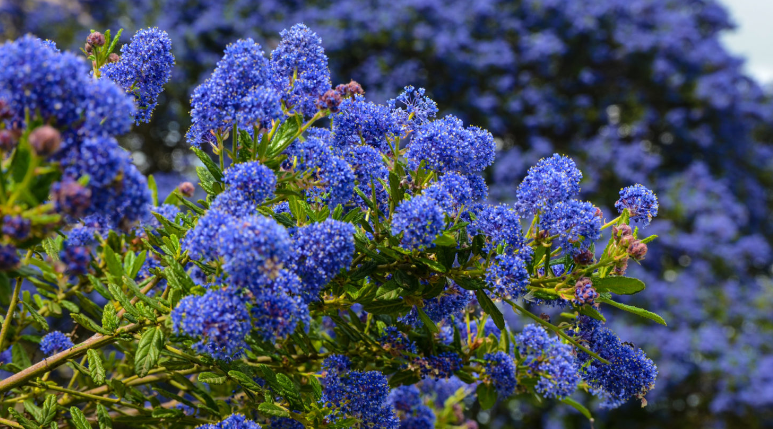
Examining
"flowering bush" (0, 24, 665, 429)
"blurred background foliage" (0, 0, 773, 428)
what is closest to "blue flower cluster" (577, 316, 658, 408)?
"flowering bush" (0, 24, 665, 429)

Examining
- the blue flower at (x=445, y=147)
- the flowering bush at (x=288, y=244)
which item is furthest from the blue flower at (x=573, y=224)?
the blue flower at (x=445, y=147)

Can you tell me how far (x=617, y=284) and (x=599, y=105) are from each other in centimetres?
938

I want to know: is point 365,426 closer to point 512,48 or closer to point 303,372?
point 303,372

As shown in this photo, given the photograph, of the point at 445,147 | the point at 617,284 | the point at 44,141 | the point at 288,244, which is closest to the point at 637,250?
the point at 617,284

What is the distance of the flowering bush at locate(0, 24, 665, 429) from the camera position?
4.02ft

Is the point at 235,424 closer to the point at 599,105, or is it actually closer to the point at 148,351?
the point at 148,351

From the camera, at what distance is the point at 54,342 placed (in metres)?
2.18

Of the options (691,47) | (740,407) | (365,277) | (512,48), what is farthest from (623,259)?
(691,47)

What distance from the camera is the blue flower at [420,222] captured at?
1.53m

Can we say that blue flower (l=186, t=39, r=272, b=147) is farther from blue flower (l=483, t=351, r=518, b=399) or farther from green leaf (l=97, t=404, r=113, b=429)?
blue flower (l=483, t=351, r=518, b=399)

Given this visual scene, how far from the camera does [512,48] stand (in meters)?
10.2

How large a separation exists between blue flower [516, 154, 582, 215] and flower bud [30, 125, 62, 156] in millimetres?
1242

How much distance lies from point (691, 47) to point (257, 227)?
10.8 metres

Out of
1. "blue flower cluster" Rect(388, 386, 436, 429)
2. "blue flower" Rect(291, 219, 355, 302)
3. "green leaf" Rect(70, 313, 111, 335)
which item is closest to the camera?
"blue flower" Rect(291, 219, 355, 302)
